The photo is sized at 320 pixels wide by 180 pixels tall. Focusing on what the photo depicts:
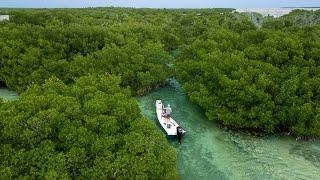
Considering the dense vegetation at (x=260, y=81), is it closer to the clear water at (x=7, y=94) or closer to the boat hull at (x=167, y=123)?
the boat hull at (x=167, y=123)

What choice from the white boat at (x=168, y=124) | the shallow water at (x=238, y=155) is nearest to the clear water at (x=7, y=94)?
the shallow water at (x=238, y=155)

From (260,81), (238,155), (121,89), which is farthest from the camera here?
(260,81)

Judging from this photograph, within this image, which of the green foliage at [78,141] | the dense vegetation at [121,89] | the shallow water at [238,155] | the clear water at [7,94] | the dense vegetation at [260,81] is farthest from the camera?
the clear water at [7,94]

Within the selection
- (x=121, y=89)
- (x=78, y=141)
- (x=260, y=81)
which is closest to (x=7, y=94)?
(x=121, y=89)

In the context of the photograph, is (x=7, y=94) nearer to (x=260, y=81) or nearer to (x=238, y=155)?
(x=238, y=155)

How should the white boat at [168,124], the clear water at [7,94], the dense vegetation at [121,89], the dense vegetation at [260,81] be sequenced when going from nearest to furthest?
1. the dense vegetation at [121,89]
2. the white boat at [168,124]
3. the dense vegetation at [260,81]
4. the clear water at [7,94]

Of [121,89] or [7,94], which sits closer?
[121,89]
